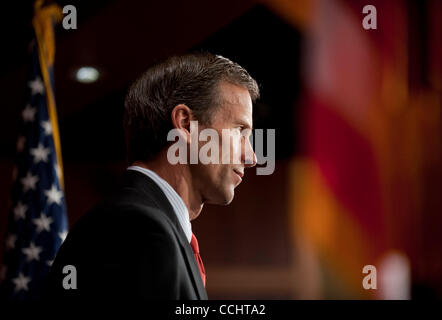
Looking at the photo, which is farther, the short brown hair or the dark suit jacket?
the short brown hair

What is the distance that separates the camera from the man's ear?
1.00 metres

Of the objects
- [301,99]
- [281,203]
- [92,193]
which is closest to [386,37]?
[301,99]

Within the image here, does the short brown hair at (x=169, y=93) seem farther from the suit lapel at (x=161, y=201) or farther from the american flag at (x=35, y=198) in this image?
the american flag at (x=35, y=198)

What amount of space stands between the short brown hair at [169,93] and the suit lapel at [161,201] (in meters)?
0.08

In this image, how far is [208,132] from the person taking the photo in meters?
1.01

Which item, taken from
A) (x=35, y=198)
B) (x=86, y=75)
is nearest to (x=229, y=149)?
(x=35, y=198)

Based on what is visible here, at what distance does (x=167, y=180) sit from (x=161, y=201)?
0.07 meters

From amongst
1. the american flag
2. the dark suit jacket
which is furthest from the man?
the american flag

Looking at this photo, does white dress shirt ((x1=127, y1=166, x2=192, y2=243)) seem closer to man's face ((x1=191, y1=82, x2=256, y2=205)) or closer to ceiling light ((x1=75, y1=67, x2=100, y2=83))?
man's face ((x1=191, y1=82, x2=256, y2=205))

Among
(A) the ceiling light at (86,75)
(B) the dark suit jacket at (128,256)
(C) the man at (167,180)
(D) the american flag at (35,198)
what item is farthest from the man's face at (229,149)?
(A) the ceiling light at (86,75)

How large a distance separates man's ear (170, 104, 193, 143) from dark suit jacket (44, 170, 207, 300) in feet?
0.68

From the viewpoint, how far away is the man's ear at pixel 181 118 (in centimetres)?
100

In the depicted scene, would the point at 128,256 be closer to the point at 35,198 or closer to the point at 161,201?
the point at 161,201
